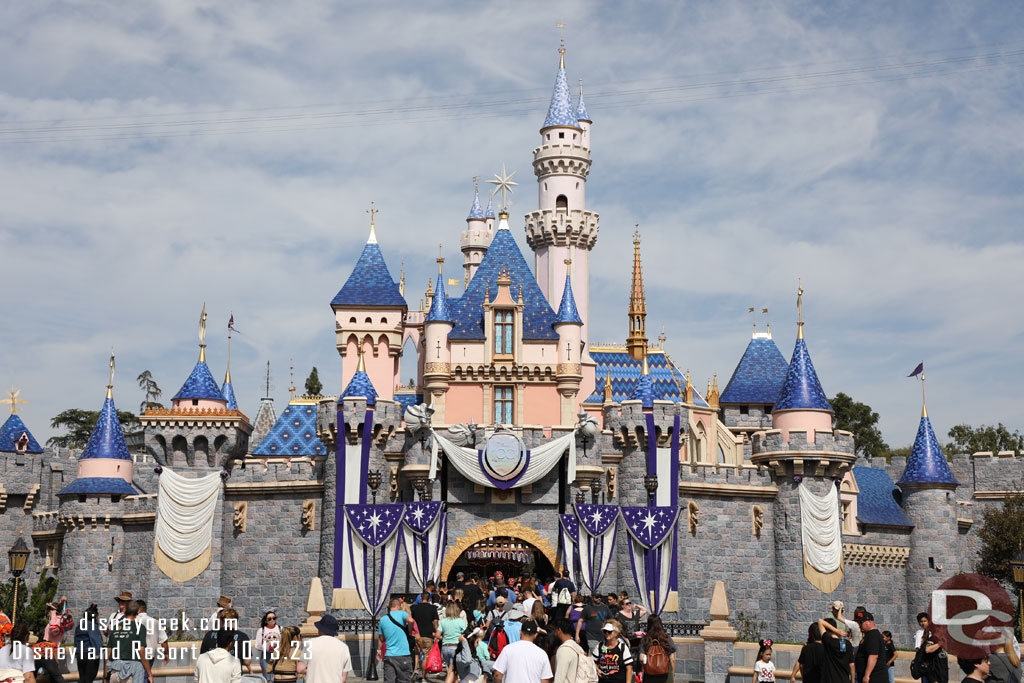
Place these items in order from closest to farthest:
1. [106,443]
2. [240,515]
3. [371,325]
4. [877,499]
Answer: [240,515]
[106,443]
[877,499]
[371,325]

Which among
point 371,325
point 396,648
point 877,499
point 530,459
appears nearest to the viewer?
point 396,648

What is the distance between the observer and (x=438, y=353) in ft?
111

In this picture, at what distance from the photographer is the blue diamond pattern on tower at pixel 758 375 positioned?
135 ft

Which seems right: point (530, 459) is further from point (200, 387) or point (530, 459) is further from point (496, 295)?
point (200, 387)

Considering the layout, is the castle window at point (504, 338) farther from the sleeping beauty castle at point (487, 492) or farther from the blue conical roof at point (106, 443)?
the blue conical roof at point (106, 443)

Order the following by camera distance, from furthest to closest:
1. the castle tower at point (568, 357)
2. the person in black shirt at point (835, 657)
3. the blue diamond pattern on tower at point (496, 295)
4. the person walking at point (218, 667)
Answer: the blue diamond pattern on tower at point (496, 295), the castle tower at point (568, 357), the person in black shirt at point (835, 657), the person walking at point (218, 667)

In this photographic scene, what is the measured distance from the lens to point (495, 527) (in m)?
28.9

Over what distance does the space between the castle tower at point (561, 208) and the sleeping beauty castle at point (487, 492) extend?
11.0ft

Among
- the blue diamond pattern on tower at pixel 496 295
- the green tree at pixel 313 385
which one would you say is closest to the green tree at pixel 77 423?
the green tree at pixel 313 385

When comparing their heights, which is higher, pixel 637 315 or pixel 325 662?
pixel 637 315

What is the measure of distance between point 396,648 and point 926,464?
24.5 m

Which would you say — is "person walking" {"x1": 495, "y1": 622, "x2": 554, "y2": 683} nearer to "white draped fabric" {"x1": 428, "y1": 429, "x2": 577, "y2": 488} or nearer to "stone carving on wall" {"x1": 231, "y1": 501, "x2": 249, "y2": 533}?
"white draped fabric" {"x1": 428, "y1": 429, "x2": 577, "y2": 488}

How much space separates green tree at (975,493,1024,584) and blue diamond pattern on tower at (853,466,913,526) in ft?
8.67

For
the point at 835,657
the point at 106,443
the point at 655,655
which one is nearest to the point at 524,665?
the point at 655,655
